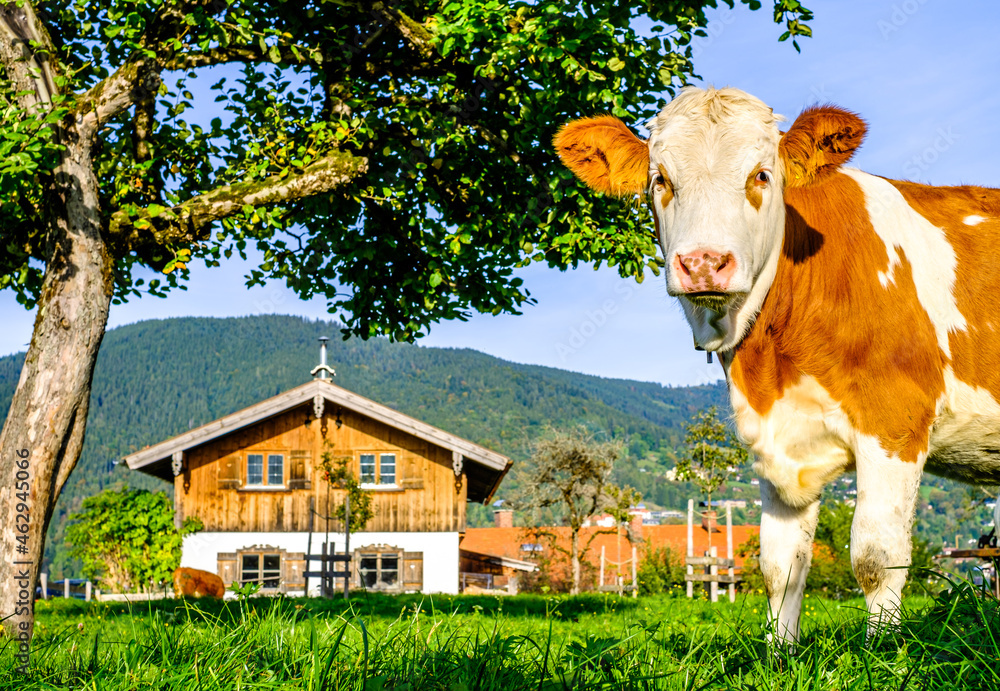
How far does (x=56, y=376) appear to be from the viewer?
24.4ft

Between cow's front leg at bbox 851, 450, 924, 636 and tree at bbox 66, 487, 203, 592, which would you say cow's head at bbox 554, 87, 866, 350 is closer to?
cow's front leg at bbox 851, 450, 924, 636

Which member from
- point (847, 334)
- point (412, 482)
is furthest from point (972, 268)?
point (412, 482)

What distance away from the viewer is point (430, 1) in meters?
9.03

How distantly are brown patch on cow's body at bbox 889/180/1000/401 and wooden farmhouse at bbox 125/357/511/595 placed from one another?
27391mm

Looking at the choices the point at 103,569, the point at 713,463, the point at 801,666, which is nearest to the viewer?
the point at 801,666

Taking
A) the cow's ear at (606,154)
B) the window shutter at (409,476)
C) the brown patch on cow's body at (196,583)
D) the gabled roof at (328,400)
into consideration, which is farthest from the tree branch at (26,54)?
the window shutter at (409,476)

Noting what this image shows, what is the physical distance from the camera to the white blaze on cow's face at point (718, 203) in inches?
146

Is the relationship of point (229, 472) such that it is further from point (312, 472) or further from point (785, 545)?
point (785, 545)

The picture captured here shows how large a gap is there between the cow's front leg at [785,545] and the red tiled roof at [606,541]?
3773 cm

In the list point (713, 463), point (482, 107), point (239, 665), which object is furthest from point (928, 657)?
point (713, 463)

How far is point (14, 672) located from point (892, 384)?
3955mm

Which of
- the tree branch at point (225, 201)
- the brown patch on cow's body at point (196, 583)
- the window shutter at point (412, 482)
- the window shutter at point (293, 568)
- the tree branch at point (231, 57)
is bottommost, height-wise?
the window shutter at point (293, 568)

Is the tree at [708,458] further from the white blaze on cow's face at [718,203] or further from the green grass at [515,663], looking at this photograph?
the green grass at [515,663]

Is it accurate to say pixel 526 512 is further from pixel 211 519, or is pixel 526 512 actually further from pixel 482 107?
pixel 482 107
